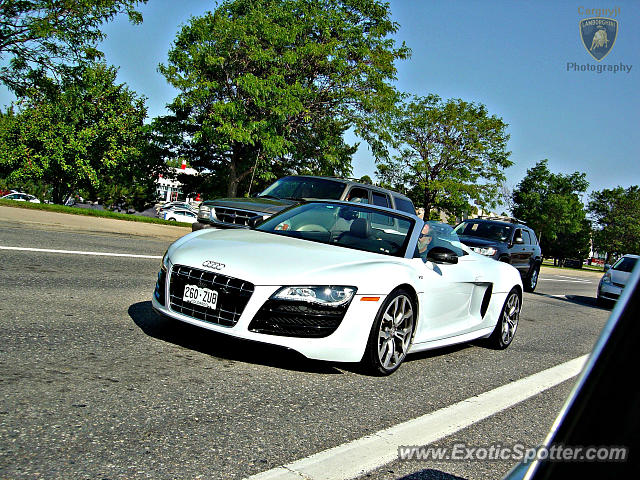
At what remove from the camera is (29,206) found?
67.2 ft

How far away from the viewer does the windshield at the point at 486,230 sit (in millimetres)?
17064

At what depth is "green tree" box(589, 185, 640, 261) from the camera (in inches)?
3137

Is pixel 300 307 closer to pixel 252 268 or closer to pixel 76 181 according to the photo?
pixel 252 268

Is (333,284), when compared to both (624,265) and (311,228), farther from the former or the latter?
(624,265)

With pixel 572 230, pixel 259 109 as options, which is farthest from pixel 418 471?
pixel 572 230

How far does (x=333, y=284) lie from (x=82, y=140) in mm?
35676

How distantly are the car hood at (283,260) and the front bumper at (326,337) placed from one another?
0.12 meters

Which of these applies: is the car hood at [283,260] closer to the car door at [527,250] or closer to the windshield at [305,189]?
the windshield at [305,189]

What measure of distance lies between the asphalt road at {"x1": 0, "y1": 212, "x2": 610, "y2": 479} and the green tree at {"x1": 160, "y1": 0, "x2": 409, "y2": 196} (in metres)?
22.2

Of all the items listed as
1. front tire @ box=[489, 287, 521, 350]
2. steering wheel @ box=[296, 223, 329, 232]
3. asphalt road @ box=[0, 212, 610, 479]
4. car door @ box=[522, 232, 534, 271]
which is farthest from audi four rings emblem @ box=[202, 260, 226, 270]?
car door @ box=[522, 232, 534, 271]

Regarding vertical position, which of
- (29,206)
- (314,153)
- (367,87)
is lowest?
(29,206)

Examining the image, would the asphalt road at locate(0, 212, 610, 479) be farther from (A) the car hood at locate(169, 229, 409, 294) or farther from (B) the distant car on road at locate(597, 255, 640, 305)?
(B) the distant car on road at locate(597, 255, 640, 305)

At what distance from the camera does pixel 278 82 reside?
95.0 ft

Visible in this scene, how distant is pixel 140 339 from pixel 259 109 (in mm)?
25295
